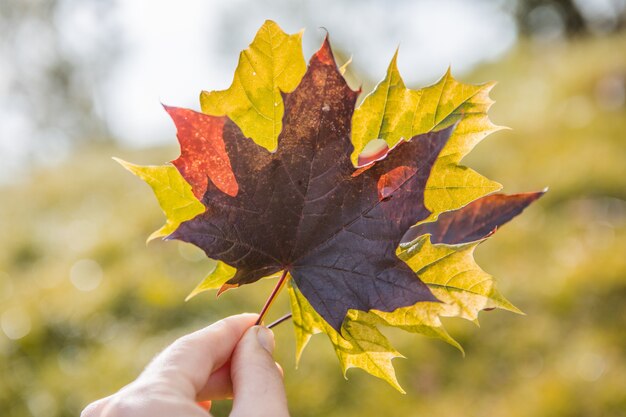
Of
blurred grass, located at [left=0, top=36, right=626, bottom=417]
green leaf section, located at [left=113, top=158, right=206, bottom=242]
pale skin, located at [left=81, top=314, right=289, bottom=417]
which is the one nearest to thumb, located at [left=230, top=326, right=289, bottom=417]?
pale skin, located at [left=81, top=314, right=289, bottom=417]

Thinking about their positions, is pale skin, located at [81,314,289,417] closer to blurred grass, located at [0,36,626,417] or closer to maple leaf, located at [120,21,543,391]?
maple leaf, located at [120,21,543,391]

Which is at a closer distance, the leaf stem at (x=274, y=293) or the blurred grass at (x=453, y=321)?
the leaf stem at (x=274, y=293)

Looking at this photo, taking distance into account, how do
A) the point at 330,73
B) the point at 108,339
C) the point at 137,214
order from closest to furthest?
the point at 330,73 → the point at 108,339 → the point at 137,214

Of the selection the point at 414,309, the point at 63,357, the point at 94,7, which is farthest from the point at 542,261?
the point at 94,7

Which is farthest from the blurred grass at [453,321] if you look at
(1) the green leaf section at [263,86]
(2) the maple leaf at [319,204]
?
(1) the green leaf section at [263,86]

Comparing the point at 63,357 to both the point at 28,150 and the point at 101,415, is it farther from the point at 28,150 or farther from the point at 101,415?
the point at 28,150

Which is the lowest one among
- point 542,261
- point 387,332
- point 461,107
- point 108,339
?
point 542,261

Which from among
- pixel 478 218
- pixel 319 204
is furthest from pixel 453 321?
pixel 319 204

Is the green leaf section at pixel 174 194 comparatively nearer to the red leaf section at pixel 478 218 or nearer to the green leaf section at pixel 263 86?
the green leaf section at pixel 263 86
